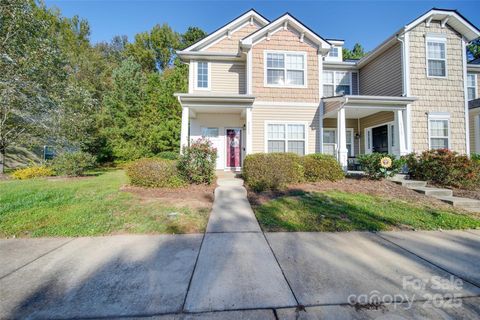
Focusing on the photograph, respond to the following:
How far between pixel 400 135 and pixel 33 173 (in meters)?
17.7

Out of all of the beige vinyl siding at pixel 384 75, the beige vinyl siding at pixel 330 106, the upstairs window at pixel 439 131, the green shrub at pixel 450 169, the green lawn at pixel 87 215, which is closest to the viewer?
the green lawn at pixel 87 215

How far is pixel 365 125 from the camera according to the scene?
1202cm

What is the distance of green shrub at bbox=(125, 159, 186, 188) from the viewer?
7250 mm

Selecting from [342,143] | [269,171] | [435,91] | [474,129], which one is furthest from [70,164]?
[474,129]

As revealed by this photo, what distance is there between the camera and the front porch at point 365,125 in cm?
904

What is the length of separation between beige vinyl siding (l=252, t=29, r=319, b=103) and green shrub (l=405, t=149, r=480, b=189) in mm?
5053

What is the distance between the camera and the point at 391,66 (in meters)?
10.7

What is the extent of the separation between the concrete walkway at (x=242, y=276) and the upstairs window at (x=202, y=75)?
920 cm

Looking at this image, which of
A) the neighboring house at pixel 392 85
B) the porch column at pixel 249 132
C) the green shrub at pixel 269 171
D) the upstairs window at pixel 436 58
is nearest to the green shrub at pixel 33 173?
the neighboring house at pixel 392 85

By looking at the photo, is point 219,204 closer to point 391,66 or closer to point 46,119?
point 391,66

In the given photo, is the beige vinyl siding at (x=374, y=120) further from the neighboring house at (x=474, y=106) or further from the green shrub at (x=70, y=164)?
the green shrub at (x=70, y=164)

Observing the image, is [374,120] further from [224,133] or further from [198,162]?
[198,162]

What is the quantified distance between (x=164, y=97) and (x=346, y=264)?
689 inches

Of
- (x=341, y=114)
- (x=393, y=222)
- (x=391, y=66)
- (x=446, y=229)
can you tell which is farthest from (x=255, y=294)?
(x=391, y=66)
